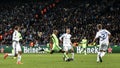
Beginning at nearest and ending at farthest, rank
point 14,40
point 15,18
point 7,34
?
point 14,40
point 7,34
point 15,18

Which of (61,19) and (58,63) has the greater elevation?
(61,19)

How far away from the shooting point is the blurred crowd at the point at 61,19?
53.6 m

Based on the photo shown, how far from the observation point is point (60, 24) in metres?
56.4

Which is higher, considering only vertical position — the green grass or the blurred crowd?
the blurred crowd

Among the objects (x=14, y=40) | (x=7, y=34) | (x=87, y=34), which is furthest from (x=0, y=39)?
(x=14, y=40)

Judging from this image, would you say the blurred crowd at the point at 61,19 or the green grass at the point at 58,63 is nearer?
the green grass at the point at 58,63

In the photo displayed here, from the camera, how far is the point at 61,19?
57.4 metres

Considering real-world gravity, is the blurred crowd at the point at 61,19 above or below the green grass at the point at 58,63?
above

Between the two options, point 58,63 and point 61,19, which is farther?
point 61,19

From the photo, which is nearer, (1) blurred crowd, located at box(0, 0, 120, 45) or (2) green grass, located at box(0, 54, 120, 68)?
(2) green grass, located at box(0, 54, 120, 68)

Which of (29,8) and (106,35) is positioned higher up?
(29,8)

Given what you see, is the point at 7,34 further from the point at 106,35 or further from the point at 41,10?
the point at 106,35

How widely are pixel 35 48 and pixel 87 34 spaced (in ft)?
22.3

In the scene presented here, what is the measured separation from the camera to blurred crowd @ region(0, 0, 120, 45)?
53562mm
